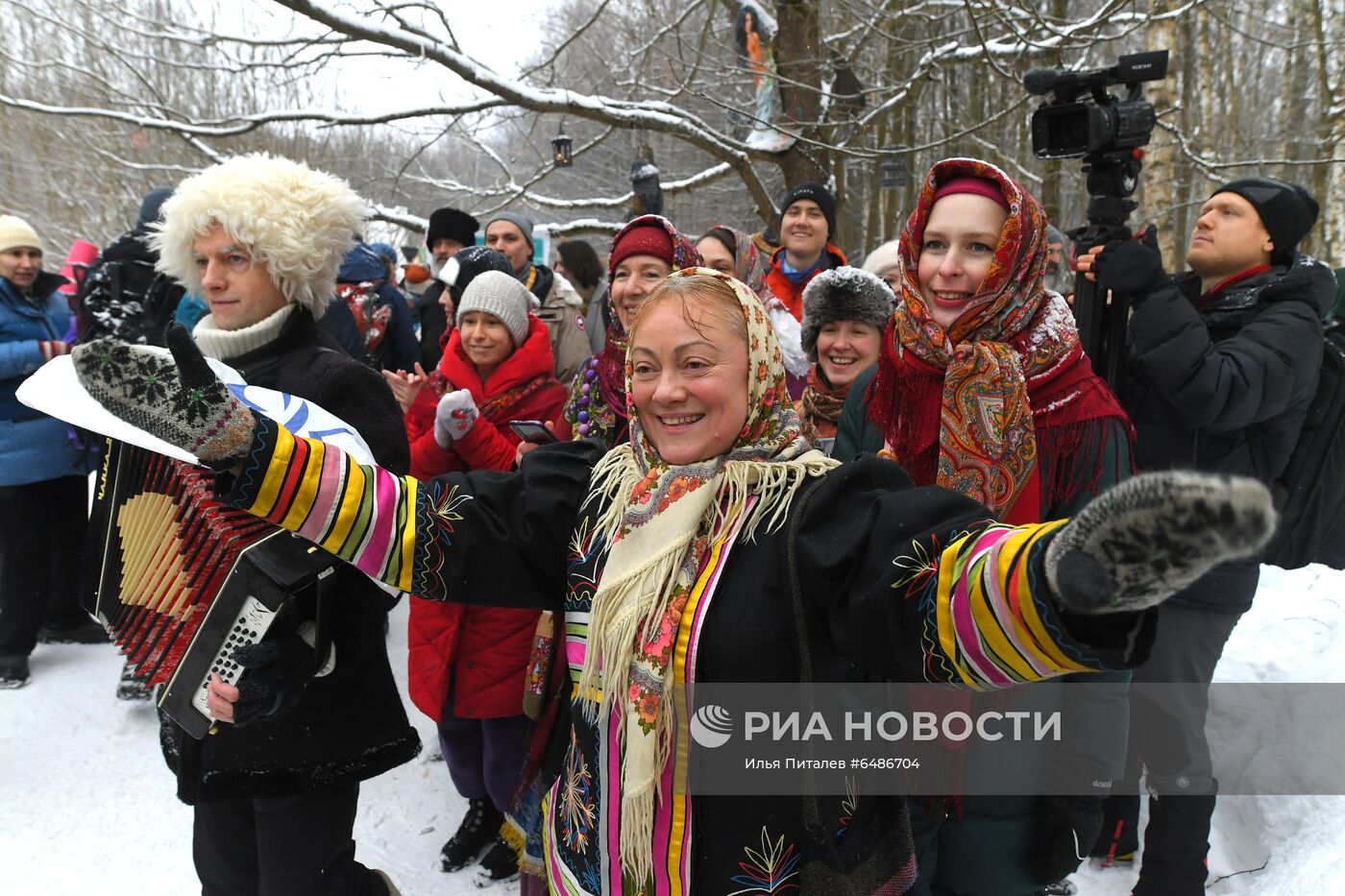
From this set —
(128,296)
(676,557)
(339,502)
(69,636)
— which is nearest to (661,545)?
(676,557)

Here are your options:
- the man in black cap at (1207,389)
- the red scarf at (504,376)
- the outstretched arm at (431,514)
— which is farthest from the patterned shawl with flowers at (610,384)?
the man in black cap at (1207,389)

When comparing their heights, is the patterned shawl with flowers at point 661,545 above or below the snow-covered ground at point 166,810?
above

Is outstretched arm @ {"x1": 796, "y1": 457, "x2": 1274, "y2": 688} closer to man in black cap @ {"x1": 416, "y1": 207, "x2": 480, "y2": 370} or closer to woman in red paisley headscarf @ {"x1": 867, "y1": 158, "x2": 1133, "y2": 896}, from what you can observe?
woman in red paisley headscarf @ {"x1": 867, "y1": 158, "x2": 1133, "y2": 896}

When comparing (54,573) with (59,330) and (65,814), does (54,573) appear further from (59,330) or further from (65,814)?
(65,814)

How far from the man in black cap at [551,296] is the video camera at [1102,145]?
202 cm

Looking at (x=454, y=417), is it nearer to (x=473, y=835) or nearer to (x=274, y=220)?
(x=274, y=220)

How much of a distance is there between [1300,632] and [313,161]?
1749 cm

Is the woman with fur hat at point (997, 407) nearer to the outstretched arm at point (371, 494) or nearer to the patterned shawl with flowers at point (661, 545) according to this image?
the patterned shawl with flowers at point (661, 545)

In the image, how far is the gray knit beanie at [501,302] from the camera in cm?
328

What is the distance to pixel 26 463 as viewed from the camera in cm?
414

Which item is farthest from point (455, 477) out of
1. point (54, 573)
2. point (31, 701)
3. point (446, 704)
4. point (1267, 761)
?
point (54, 573)

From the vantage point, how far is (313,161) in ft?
55.6

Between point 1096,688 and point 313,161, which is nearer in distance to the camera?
point 1096,688

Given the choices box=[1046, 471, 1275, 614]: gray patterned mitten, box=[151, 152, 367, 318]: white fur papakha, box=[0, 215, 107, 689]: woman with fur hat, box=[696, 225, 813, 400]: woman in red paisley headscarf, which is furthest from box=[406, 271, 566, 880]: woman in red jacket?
box=[1046, 471, 1275, 614]: gray patterned mitten
